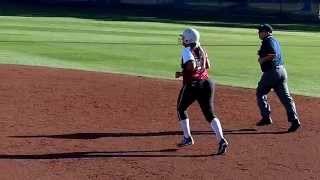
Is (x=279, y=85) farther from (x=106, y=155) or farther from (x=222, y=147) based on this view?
(x=106, y=155)

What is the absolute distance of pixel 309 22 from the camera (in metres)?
55.6

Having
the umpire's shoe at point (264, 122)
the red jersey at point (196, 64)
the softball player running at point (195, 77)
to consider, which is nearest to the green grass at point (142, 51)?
the umpire's shoe at point (264, 122)

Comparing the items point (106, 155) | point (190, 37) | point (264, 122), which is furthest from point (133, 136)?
point (264, 122)

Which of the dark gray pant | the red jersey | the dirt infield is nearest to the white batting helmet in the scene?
the red jersey

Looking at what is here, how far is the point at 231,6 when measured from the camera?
6144 centimetres

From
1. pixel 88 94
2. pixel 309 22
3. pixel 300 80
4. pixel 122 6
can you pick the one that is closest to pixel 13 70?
pixel 88 94

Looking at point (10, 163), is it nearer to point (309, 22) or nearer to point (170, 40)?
point (170, 40)

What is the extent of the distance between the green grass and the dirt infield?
327 centimetres

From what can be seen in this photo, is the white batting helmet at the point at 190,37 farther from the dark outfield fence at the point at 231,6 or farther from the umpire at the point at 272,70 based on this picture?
the dark outfield fence at the point at 231,6

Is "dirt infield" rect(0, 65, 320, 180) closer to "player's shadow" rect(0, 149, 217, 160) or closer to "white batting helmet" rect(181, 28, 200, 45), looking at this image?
"player's shadow" rect(0, 149, 217, 160)

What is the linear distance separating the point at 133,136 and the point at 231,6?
5145 centimetres

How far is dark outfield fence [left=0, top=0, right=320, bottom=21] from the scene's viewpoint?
58844 mm

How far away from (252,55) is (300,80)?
724cm

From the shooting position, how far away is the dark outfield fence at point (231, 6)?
5884cm
